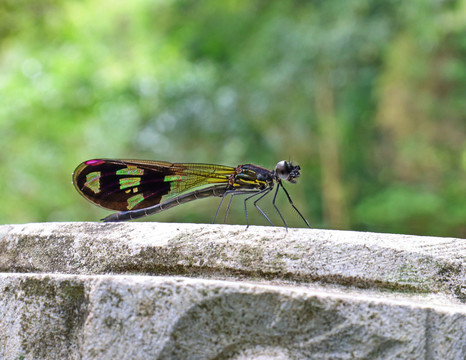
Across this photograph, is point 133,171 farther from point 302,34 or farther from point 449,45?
point 449,45

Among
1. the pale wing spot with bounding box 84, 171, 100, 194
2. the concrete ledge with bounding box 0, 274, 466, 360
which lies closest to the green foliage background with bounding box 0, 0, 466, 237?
the pale wing spot with bounding box 84, 171, 100, 194

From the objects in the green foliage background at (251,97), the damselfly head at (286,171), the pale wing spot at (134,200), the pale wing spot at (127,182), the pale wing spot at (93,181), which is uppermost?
the green foliage background at (251,97)

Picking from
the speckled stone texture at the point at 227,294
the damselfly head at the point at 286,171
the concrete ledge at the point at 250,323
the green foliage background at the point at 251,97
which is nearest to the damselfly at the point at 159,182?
the damselfly head at the point at 286,171

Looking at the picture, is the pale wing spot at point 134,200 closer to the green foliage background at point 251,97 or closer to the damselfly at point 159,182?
the damselfly at point 159,182

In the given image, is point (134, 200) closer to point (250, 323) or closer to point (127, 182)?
point (127, 182)

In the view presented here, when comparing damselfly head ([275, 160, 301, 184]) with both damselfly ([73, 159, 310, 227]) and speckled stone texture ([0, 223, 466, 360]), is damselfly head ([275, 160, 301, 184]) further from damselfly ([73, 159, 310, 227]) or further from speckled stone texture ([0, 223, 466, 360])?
speckled stone texture ([0, 223, 466, 360])

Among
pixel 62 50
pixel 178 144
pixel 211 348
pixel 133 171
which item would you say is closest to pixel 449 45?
pixel 178 144

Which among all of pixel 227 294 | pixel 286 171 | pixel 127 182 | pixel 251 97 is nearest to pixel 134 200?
pixel 127 182

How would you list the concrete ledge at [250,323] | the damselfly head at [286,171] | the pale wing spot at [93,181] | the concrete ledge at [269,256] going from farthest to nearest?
the damselfly head at [286,171] < the pale wing spot at [93,181] < the concrete ledge at [269,256] < the concrete ledge at [250,323]

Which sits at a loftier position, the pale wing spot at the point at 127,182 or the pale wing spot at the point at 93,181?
the pale wing spot at the point at 127,182
